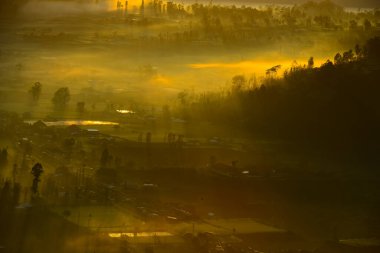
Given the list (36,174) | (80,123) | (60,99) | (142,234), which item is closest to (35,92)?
(60,99)

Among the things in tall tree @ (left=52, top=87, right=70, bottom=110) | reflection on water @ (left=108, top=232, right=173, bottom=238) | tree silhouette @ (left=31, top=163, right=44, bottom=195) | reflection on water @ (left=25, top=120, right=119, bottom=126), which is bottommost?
reflection on water @ (left=108, top=232, right=173, bottom=238)

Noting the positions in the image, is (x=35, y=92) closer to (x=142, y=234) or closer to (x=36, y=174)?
(x=36, y=174)

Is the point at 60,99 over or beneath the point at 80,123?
over

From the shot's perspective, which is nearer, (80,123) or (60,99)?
(80,123)

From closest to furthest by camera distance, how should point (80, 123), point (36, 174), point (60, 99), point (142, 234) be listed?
1. point (142, 234)
2. point (36, 174)
3. point (80, 123)
4. point (60, 99)

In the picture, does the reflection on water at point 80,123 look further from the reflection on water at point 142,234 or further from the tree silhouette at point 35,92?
the reflection on water at point 142,234

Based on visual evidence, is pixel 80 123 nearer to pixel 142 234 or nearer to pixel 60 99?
pixel 60 99

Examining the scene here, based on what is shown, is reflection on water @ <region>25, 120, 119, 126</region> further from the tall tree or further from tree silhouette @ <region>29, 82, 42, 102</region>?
tree silhouette @ <region>29, 82, 42, 102</region>

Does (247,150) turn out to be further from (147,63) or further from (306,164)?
(147,63)

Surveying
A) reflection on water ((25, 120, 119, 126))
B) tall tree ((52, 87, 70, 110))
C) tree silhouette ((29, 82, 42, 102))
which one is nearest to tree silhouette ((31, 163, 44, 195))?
reflection on water ((25, 120, 119, 126))

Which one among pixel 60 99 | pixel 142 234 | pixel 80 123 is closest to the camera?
pixel 142 234

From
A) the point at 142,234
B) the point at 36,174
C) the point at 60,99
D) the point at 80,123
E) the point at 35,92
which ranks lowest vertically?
the point at 142,234
